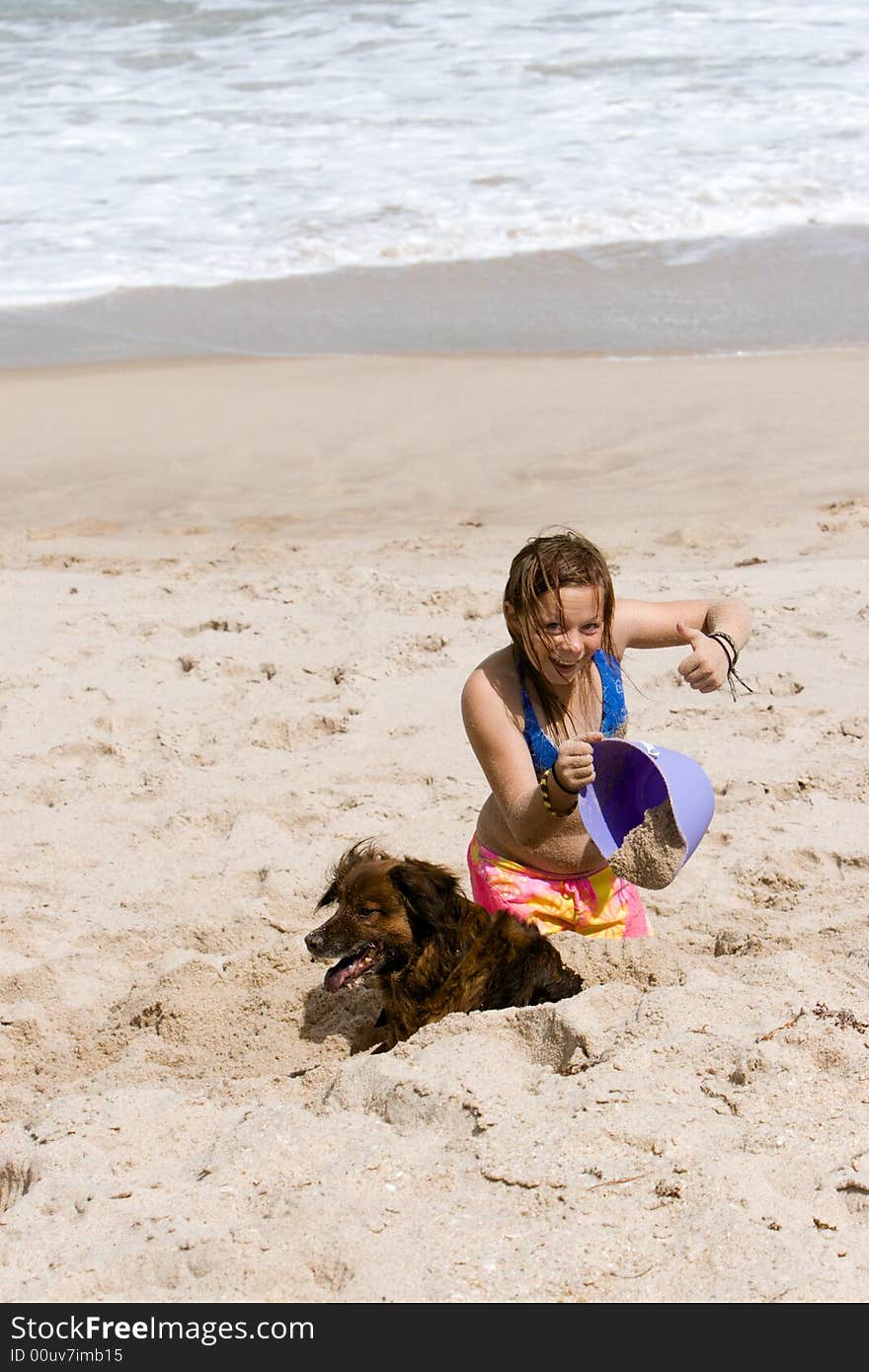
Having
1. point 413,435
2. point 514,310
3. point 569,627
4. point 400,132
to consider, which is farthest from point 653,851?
point 400,132

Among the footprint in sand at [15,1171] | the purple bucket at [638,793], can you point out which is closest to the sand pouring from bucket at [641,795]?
the purple bucket at [638,793]

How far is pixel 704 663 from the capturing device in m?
3.25

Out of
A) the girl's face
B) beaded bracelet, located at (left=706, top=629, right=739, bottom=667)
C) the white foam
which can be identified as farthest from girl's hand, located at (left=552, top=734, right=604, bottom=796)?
the white foam

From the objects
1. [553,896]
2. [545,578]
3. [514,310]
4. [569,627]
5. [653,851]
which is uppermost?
[545,578]

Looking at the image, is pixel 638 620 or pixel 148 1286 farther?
pixel 638 620

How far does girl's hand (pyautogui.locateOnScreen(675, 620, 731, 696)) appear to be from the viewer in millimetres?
3244

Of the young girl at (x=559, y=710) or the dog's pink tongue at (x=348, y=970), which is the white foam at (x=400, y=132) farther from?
the dog's pink tongue at (x=348, y=970)

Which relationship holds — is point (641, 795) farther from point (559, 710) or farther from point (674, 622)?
point (674, 622)

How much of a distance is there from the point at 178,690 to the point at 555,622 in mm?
2500

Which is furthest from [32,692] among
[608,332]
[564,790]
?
[608,332]

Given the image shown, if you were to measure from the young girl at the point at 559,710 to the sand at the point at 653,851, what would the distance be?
0.18 m

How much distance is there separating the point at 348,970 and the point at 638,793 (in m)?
0.85

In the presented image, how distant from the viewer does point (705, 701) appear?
5.23 m

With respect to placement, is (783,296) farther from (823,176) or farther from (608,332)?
(823,176)
